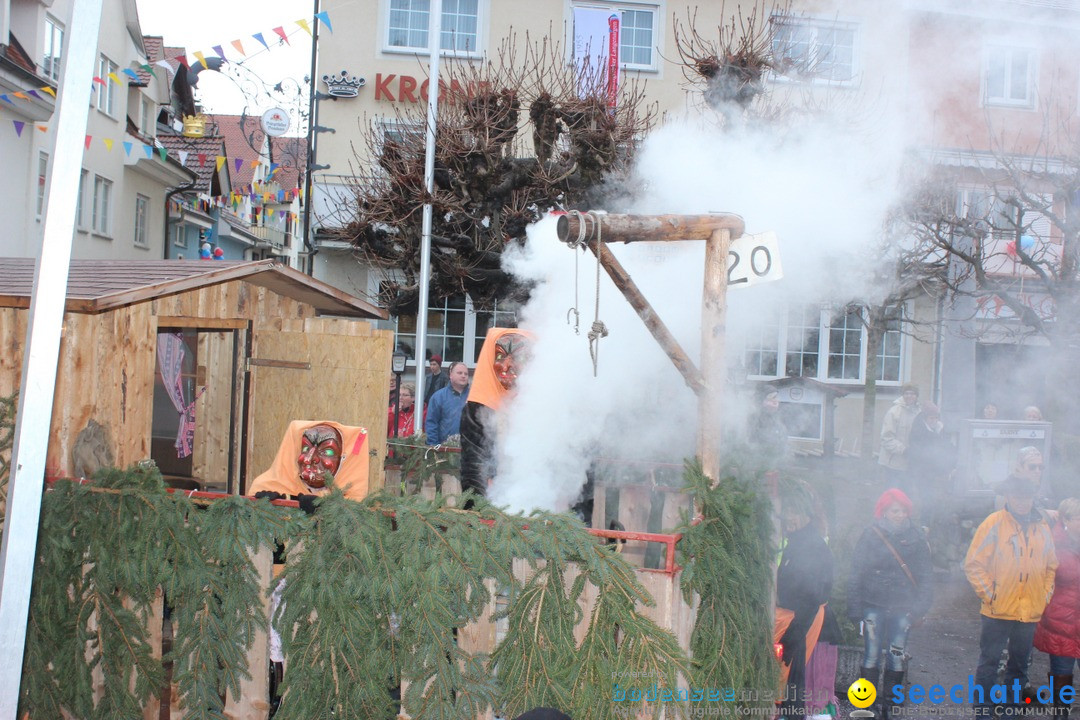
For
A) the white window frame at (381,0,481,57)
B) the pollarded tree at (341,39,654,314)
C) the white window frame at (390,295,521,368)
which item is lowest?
the white window frame at (390,295,521,368)

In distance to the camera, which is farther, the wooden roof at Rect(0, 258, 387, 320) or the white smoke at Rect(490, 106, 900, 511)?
the white smoke at Rect(490, 106, 900, 511)

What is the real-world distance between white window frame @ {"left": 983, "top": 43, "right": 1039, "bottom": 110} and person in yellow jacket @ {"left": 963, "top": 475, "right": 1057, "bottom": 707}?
413 centimetres

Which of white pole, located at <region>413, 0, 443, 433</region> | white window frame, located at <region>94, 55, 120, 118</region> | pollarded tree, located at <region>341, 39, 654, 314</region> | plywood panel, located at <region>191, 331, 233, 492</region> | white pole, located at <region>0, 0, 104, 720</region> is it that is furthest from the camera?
white window frame, located at <region>94, 55, 120, 118</region>

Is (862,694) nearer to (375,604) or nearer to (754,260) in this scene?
(754,260)

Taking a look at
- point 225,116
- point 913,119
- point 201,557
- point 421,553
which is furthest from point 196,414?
point 225,116

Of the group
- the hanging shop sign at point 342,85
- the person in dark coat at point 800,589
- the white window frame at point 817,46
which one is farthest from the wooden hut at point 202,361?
the hanging shop sign at point 342,85

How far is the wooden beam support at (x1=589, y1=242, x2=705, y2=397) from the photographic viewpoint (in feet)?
13.7

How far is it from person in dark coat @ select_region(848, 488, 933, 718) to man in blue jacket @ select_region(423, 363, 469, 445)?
384 cm

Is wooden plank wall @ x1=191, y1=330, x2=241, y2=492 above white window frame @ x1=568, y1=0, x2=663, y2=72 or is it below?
below

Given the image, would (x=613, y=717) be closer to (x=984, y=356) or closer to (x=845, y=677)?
(x=845, y=677)

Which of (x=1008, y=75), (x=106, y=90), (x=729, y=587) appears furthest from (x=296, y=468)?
(x=106, y=90)

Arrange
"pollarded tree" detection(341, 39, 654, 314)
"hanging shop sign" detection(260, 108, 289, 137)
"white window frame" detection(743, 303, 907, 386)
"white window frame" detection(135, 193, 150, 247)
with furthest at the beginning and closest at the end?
"white window frame" detection(135, 193, 150, 247)
"white window frame" detection(743, 303, 907, 386)
"hanging shop sign" detection(260, 108, 289, 137)
"pollarded tree" detection(341, 39, 654, 314)

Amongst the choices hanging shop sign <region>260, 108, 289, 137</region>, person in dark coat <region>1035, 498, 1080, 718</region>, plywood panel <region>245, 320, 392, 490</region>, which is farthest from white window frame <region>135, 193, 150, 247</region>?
person in dark coat <region>1035, 498, 1080, 718</region>

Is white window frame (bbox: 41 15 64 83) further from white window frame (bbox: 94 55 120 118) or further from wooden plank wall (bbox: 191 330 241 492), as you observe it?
wooden plank wall (bbox: 191 330 241 492)
